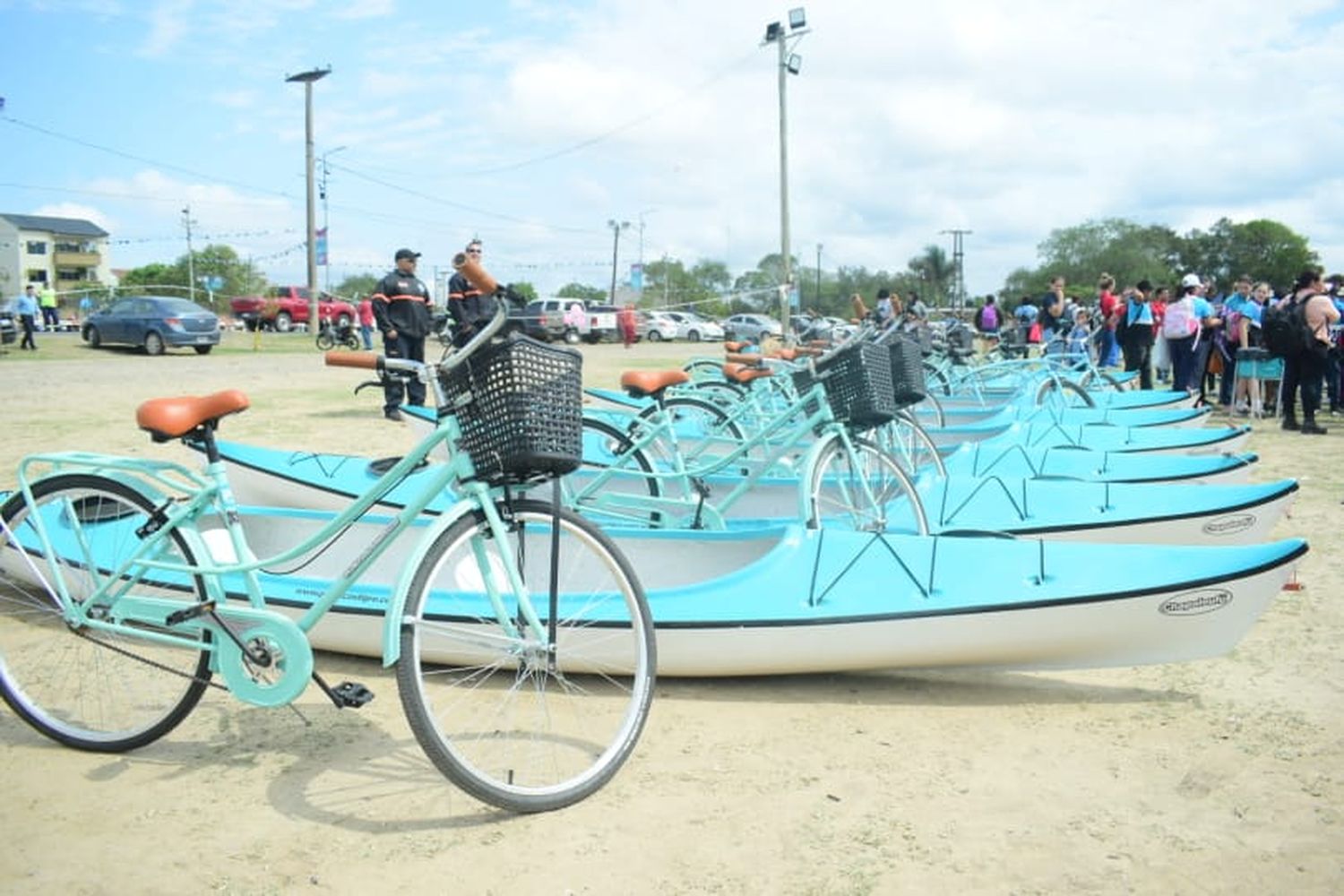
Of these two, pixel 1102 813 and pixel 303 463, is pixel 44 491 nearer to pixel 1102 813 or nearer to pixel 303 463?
pixel 303 463

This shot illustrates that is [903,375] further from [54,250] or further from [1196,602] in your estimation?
[54,250]

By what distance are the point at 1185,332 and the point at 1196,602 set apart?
37.3 feet

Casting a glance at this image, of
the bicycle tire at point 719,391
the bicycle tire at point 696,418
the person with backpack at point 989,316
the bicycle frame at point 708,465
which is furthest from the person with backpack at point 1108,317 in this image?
the bicycle frame at point 708,465

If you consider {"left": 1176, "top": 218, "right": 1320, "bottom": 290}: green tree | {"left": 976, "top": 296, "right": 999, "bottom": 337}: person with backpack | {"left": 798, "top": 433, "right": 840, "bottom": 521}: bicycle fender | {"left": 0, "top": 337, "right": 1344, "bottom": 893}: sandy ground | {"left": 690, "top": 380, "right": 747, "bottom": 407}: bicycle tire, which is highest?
{"left": 1176, "top": 218, "right": 1320, "bottom": 290}: green tree

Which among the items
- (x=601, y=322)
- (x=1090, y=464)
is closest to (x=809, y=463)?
(x=1090, y=464)

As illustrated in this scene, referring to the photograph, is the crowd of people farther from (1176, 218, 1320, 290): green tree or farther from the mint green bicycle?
(1176, 218, 1320, 290): green tree

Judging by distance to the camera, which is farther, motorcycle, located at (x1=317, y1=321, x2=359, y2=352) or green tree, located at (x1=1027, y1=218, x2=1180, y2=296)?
green tree, located at (x1=1027, y1=218, x2=1180, y2=296)

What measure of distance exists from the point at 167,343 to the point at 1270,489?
24117mm

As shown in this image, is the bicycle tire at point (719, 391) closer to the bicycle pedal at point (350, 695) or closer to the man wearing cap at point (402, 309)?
the man wearing cap at point (402, 309)

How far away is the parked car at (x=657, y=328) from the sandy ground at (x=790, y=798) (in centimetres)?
4085

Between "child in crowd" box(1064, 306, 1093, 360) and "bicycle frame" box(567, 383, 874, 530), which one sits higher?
"child in crowd" box(1064, 306, 1093, 360)

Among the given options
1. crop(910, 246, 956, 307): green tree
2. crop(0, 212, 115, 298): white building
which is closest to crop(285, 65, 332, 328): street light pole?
crop(910, 246, 956, 307): green tree

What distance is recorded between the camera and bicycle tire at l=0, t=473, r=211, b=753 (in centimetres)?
345

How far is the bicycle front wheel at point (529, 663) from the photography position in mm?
2896
